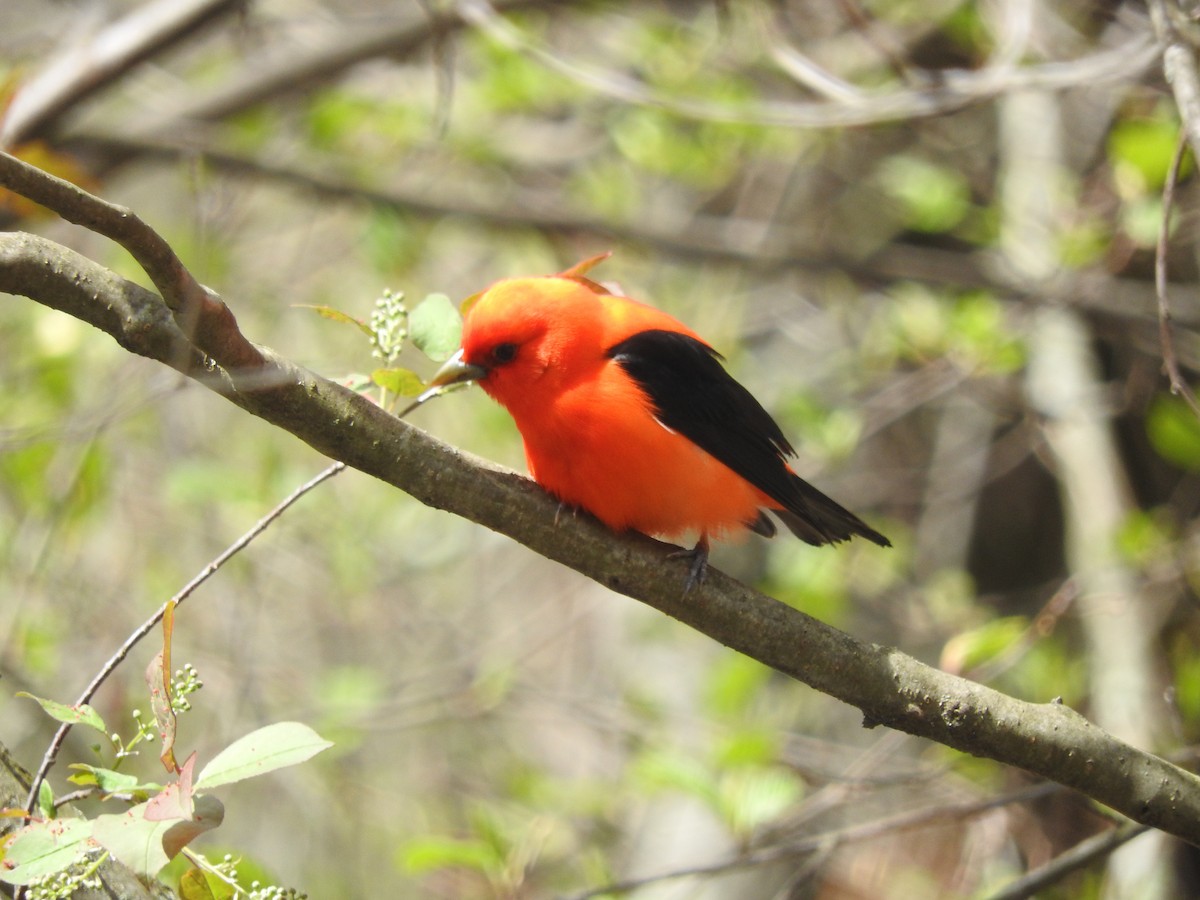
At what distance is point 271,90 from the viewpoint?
655cm

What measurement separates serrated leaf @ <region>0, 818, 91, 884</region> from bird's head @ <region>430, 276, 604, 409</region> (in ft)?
5.92

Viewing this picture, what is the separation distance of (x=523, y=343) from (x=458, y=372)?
25 cm

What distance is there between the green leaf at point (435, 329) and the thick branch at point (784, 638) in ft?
0.73

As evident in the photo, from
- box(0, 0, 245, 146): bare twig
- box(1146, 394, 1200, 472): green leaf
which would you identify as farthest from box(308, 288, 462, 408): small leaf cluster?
box(0, 0, 245, 146): bare twig

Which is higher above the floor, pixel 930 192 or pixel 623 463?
pixel 930 192

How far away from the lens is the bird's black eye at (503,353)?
11.3ft

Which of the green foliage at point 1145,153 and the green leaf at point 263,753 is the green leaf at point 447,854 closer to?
the green leaf at point 263,753

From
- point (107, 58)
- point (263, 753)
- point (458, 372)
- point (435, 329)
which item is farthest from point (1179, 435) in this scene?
point (107, 58)

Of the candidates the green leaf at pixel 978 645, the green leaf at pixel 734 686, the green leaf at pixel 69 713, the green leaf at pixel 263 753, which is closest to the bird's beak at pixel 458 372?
the green leaf at pixel 263 753

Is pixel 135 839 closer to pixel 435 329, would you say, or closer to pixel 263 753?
pixel 263 753

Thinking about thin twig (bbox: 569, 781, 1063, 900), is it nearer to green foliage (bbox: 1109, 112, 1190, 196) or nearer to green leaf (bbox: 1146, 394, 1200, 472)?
green leaf (bbox: 1146, 394, 1200, 472)

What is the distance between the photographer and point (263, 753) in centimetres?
192

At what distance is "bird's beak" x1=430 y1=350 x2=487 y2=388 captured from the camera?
3098mm

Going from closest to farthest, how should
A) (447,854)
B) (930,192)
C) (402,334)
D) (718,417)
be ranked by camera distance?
1. (402,334)
2. (718,417)
3. (447,854)
4. (930,192)
